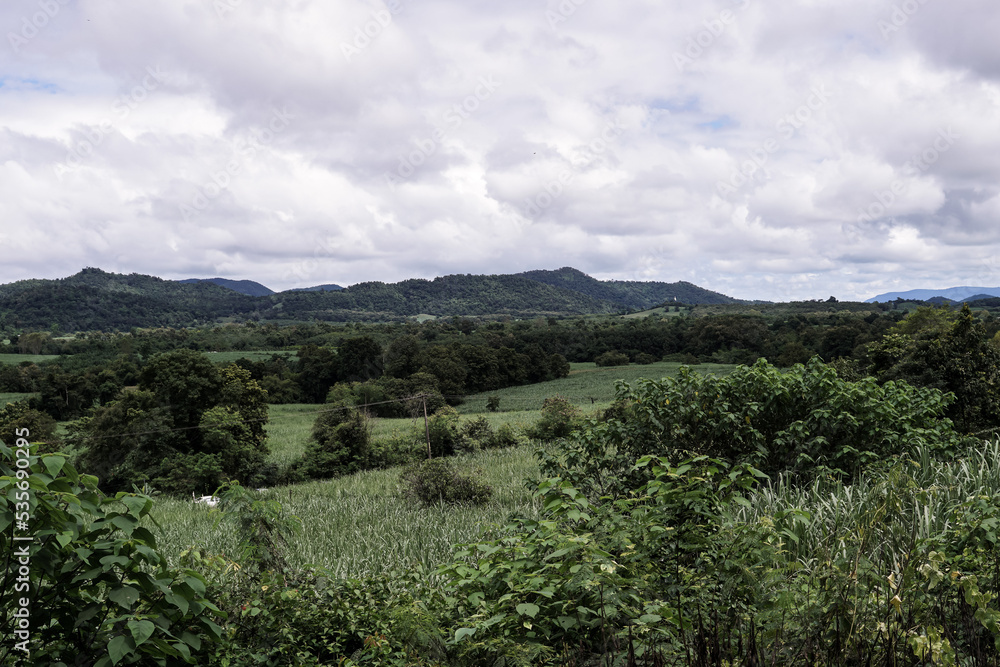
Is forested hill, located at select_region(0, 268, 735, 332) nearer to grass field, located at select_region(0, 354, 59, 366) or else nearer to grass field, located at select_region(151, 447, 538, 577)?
grass field, located at select_region(0, 354, 59, 366)

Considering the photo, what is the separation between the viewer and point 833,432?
6.14 meters

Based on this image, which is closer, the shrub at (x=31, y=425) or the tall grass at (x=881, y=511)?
the tall grass at (x=881, y=511)

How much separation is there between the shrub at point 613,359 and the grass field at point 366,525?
55.1m

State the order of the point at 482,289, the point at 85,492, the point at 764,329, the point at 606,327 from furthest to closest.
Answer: the point at 482,289, the point at 606,327, the point at 764,329, the point at 85,492

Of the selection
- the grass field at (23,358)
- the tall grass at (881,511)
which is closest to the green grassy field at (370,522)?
the tall grass at (881,511)

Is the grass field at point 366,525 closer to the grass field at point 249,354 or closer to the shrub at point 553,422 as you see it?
the shrub at point 553,422

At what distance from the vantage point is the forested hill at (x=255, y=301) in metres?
110

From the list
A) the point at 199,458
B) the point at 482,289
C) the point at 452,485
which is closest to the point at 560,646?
the point at 452,485

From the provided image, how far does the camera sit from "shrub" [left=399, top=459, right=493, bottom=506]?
35.0ft

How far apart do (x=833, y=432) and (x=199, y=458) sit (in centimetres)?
1698

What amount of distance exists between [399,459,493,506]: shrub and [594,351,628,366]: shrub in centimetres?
5911

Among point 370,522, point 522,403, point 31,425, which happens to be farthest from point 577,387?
point 370,522

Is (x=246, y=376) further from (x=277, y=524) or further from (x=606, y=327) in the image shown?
(x=606, y=327)

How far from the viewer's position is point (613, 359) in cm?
6888
